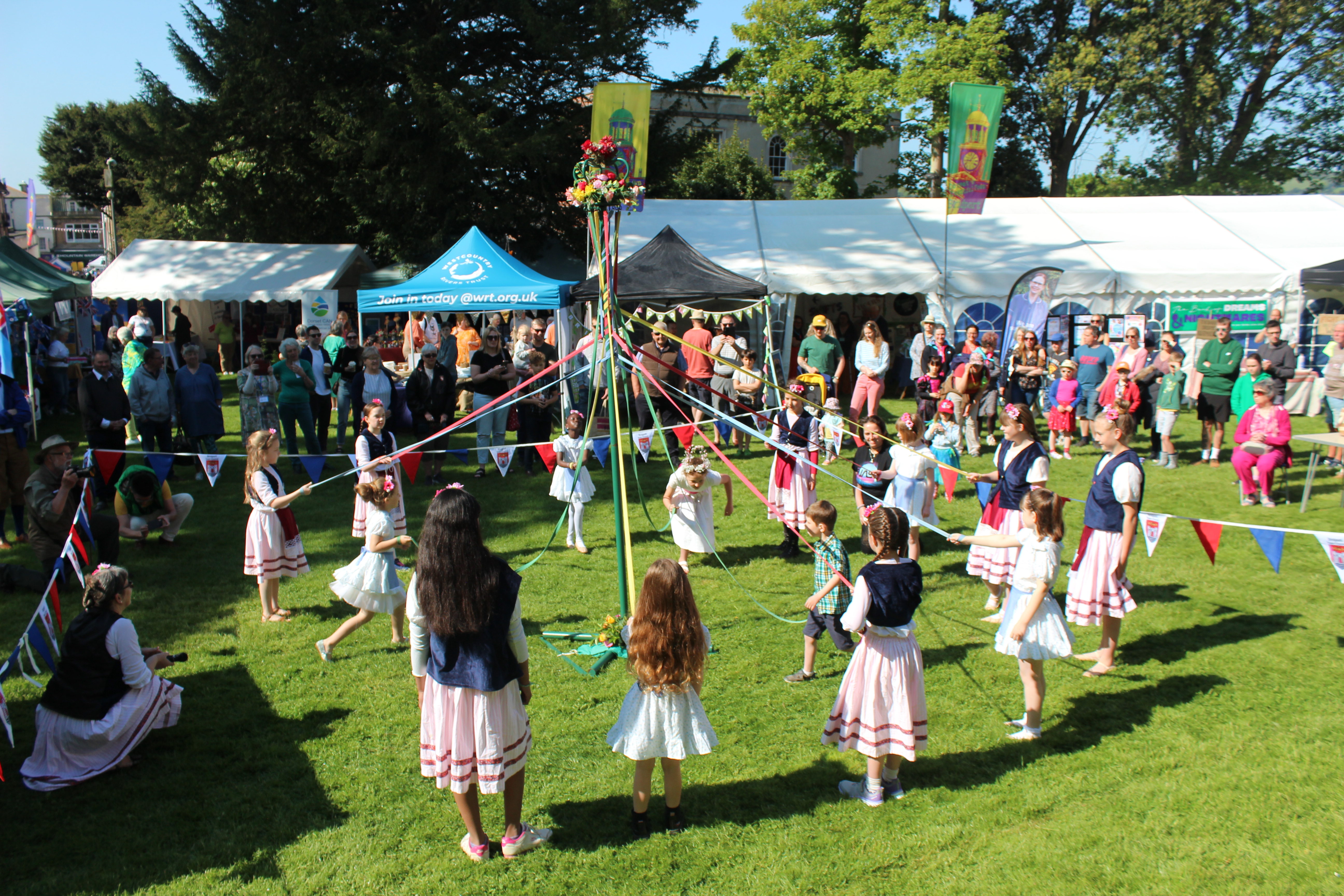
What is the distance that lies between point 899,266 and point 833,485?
6.82 meters

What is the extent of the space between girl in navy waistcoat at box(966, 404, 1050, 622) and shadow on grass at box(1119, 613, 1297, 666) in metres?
0.90

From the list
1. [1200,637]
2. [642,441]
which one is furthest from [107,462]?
[1200,637]

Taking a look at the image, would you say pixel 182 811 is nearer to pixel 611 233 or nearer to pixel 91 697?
pixel 91 697

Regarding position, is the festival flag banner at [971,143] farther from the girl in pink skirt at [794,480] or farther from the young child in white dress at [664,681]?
the young child in white dress at [664,681]

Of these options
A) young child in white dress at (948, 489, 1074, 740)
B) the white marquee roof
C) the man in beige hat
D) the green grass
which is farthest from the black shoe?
the white marquee roof

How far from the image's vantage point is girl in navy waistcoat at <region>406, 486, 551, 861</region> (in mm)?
3430

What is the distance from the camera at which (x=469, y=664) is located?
3520mm

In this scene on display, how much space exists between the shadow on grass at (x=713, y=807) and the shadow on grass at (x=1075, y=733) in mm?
504

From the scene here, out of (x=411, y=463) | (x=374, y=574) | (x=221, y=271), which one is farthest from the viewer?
(x=221, y=271)

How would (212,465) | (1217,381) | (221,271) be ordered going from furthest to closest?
(221,271) < (1217,381) < (212,465)

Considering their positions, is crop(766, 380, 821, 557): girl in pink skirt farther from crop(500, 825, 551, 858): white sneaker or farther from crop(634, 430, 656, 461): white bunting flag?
crop(500, 825, 551, 858): white sneaker

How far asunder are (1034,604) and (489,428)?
8.06 m

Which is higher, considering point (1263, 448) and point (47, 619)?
point (1263, 448)

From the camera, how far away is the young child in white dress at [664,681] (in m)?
3.65
